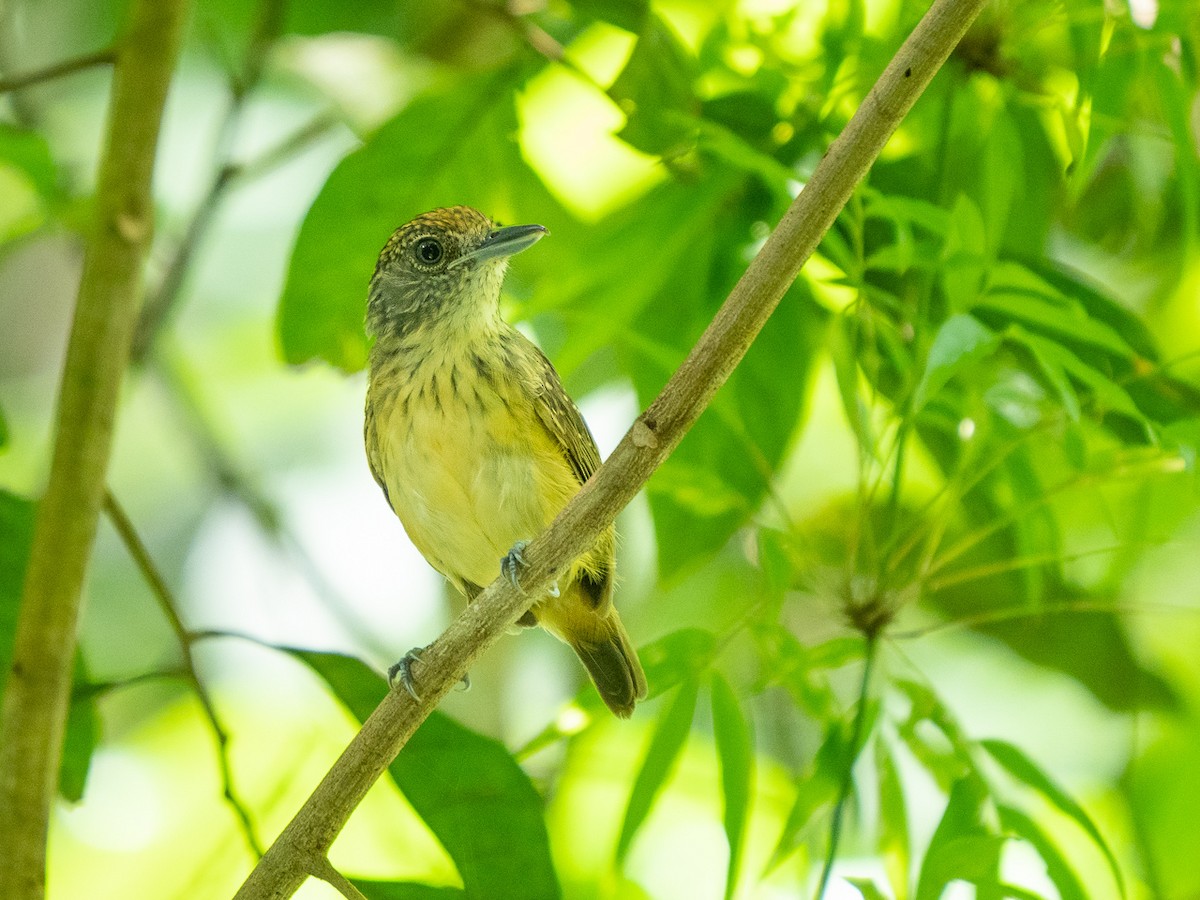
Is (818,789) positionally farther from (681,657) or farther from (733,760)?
(681,657)

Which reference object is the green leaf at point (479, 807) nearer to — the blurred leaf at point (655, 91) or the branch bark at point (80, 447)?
the branch bark at point (80, 447)

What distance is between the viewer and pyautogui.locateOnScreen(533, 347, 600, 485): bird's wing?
355cm

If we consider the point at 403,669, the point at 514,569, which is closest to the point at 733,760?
the point at 514,569

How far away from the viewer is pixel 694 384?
201 cm

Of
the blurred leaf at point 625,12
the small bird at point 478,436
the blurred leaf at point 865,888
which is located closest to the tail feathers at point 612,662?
the small bird at point 478,436

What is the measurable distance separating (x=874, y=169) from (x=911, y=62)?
4.51ft

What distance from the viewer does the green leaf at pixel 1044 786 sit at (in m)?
2.65

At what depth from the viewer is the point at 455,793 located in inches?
114

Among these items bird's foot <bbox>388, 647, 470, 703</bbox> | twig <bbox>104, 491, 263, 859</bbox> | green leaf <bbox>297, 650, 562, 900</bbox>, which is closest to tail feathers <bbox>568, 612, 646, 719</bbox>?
bird's foot <bbox>388, 647, 470, 703</bbox>

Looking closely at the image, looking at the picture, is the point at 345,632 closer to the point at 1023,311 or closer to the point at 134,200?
the point at 134,200

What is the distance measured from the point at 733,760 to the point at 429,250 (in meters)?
1.89

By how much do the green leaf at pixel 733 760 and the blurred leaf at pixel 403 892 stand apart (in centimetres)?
56

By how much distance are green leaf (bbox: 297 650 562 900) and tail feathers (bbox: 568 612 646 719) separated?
715 mm

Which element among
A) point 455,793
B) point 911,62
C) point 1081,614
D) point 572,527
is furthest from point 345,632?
point 911,62
